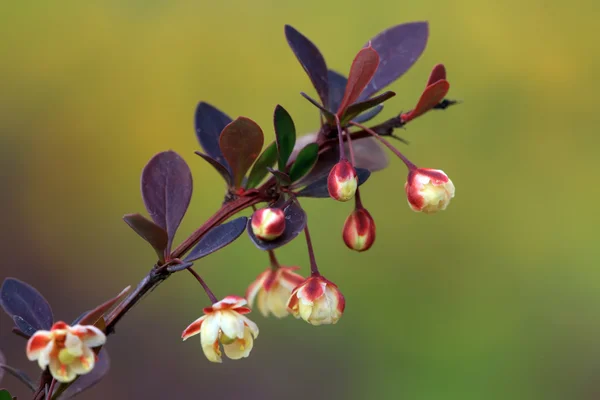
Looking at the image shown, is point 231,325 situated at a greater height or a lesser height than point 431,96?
lesser

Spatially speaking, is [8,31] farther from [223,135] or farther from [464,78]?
[223,135]

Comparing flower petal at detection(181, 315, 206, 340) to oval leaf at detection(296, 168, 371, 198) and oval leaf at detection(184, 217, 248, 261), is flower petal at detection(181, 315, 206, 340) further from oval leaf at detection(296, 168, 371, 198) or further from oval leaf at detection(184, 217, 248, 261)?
oval leaf at detection(296, 168, 371, 198)

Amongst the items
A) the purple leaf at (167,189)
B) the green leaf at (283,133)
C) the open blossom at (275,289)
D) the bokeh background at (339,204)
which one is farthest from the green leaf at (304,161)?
the bokeh background at (339,204)

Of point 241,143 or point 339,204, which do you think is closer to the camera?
point 241,143

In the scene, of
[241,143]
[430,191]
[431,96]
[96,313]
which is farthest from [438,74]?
[96,313]

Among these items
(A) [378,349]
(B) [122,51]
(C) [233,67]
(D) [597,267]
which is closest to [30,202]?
(B) [122,51]

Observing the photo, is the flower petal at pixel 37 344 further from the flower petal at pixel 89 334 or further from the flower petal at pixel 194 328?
the flower petal at pixel 194 328

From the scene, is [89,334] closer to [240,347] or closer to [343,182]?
[240,347]
